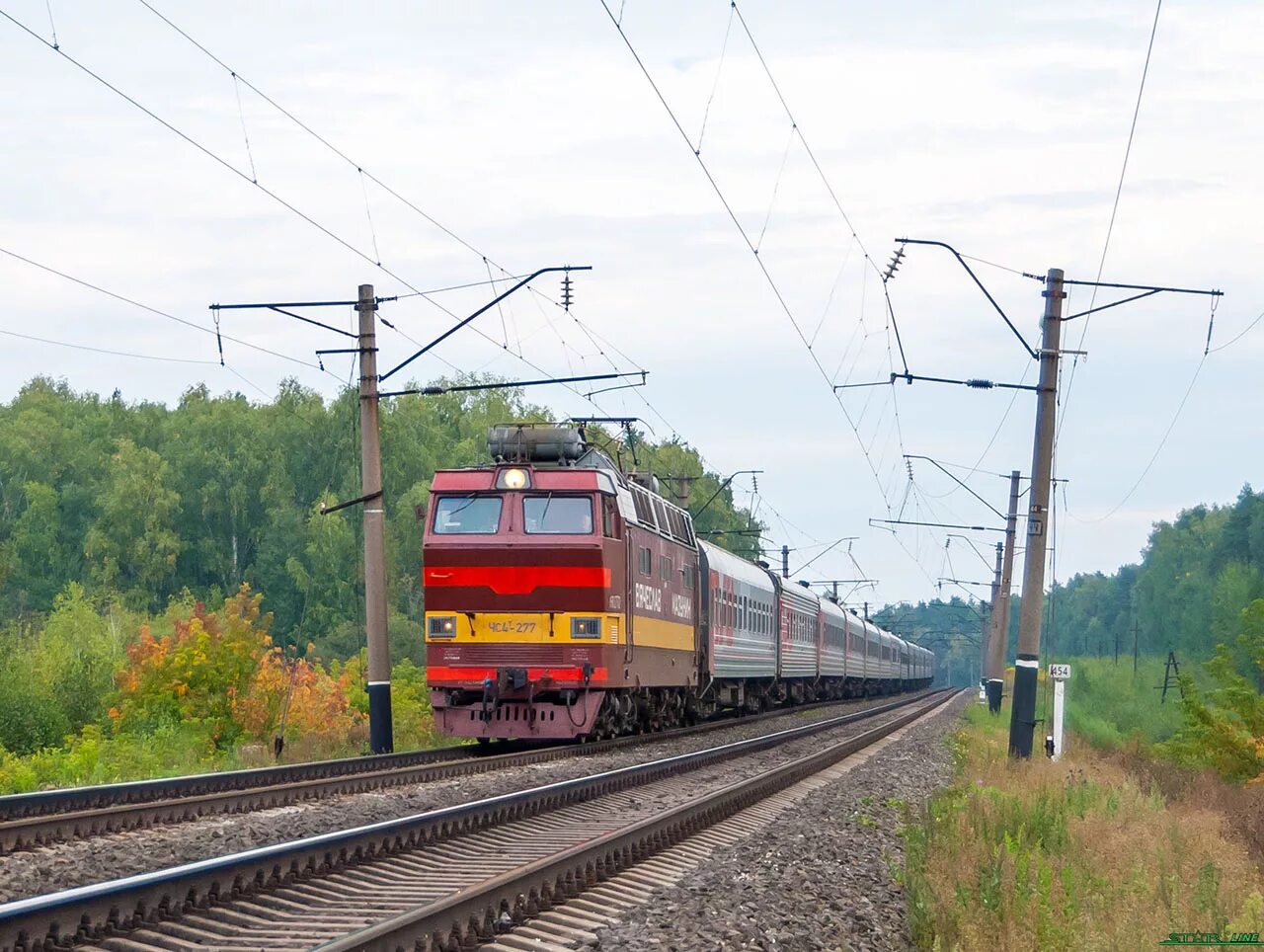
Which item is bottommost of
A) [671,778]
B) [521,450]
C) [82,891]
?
[671,778]

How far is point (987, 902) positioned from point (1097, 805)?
6226 mm

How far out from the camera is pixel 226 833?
11.0 meters

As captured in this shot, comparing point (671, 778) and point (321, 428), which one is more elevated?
point (321, 428)

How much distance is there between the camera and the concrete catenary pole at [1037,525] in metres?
21.7

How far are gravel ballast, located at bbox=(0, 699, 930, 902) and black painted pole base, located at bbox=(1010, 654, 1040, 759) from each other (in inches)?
263

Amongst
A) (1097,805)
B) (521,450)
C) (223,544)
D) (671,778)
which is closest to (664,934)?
(1097,805)

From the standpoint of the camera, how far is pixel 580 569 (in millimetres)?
20688

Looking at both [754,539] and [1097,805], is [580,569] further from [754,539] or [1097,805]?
[754,539]

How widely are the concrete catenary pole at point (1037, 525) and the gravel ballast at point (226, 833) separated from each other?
22.0 feet

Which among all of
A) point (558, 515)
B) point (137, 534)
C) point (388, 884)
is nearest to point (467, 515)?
point (558, 515)

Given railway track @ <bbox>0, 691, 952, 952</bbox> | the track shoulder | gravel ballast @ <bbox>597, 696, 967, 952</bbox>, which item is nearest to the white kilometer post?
the track shoulder

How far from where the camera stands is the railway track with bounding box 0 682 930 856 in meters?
11.0

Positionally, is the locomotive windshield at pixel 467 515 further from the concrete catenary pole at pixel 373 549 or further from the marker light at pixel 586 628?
the marker light at pixel 586 628

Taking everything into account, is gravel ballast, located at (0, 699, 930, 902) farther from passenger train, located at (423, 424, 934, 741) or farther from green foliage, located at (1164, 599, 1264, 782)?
green foliage, located at (1164, 599, 1264, 782)
